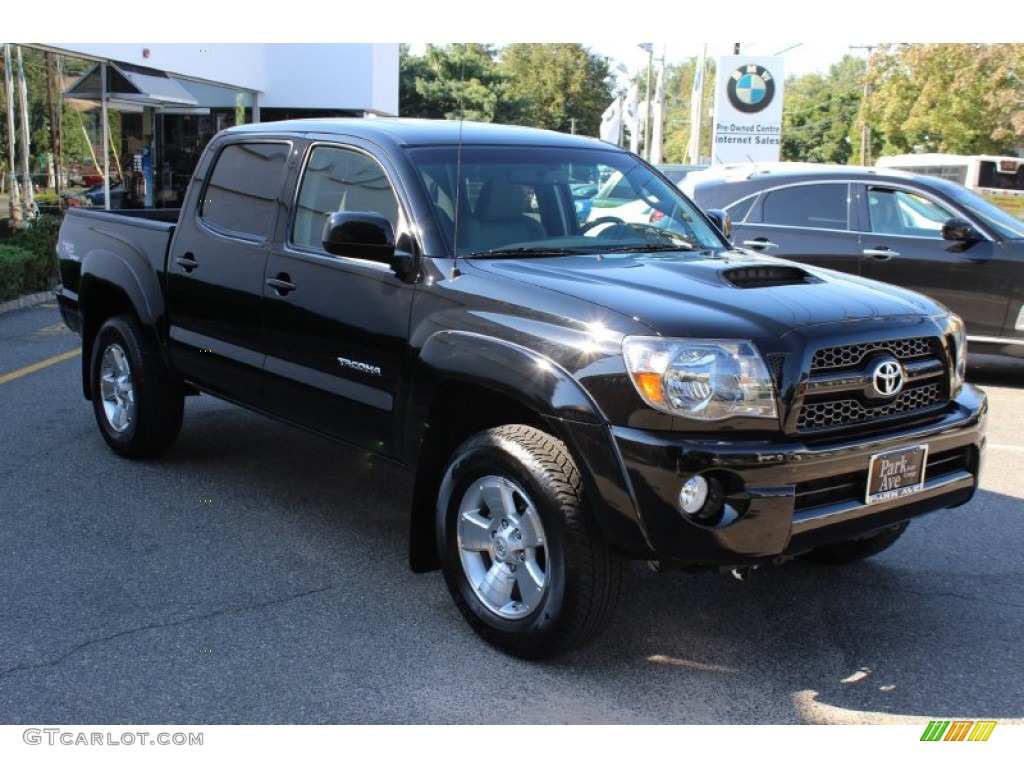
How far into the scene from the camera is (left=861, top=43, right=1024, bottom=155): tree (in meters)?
27.3

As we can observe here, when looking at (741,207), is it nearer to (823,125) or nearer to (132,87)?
(132,87)

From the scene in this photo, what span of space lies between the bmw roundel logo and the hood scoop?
2394 centimetres

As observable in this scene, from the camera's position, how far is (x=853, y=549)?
481 cm

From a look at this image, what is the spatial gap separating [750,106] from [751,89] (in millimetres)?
411

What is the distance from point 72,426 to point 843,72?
365ft

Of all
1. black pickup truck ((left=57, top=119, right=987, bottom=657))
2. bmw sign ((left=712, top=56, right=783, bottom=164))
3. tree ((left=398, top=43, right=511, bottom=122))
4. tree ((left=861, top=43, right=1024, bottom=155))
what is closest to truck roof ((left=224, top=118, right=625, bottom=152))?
black pickup truck ((left=57, top=119, right=987, bottom=657))

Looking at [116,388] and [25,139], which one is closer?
[116,388]

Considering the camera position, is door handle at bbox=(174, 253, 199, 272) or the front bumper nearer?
the front bumper

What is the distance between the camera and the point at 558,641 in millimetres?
3734

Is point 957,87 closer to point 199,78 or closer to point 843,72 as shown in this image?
point 199,78

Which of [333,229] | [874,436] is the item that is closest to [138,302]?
[333,229]

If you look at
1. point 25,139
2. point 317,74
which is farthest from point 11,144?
point 317,74

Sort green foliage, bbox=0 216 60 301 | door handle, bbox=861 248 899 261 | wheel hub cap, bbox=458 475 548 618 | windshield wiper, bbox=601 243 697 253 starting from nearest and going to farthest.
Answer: wheel hub cap, bbox=458 475 548 618, windshield wiper, bbox=601 243 697 253, door handle, bbox=861 248 899 261, green foliage, bbox=0 216 60 301

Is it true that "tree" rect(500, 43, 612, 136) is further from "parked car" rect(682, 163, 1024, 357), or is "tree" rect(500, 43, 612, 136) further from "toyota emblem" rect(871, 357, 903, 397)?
"toyota emblem" rect(871, 357, 903, 397)
